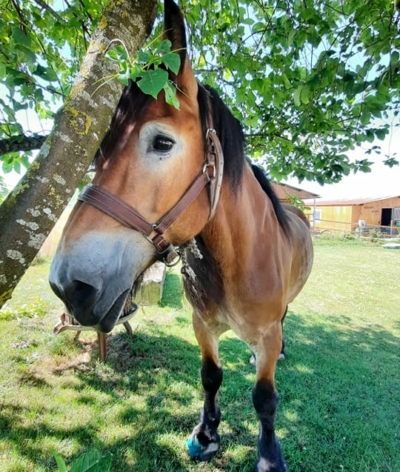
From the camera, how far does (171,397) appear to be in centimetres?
277

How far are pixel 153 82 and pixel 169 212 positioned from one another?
1.59 feet

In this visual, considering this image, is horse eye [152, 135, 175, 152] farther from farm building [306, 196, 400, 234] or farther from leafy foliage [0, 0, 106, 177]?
farm building [306, 196, 400, 234]

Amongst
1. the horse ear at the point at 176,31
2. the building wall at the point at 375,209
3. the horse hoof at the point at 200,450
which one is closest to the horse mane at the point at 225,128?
the horse ear at the point at 176,31

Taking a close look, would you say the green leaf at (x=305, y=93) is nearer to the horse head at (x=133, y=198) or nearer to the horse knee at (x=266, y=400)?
the horse head at (x=133, y=198)

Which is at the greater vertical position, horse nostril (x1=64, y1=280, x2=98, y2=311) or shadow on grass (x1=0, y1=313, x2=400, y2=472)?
horse nostril (x1=64, y1=280, x2=98, y2=311)

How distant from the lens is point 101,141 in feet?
4.00

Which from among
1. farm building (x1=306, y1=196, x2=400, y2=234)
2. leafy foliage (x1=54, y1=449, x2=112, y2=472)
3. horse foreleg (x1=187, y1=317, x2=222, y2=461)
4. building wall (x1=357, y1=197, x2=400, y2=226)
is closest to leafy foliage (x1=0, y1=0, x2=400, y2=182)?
leafy foliage (x1=54, y1=449, x2=112, y2=472)

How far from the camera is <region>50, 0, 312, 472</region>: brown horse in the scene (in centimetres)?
102

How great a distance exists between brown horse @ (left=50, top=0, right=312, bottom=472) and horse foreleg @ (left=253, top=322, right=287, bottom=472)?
20 centimetres

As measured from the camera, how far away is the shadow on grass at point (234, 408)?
2.13 m

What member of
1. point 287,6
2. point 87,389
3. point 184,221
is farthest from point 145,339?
point 287,6

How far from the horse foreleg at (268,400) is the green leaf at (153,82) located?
1.71m

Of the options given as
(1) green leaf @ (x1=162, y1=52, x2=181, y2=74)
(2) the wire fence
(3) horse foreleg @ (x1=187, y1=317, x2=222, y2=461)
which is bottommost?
(3) horse foreleg @ (x1=187, y1=317, x2=222, y2=461)

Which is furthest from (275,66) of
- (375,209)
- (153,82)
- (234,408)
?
(375,209)
